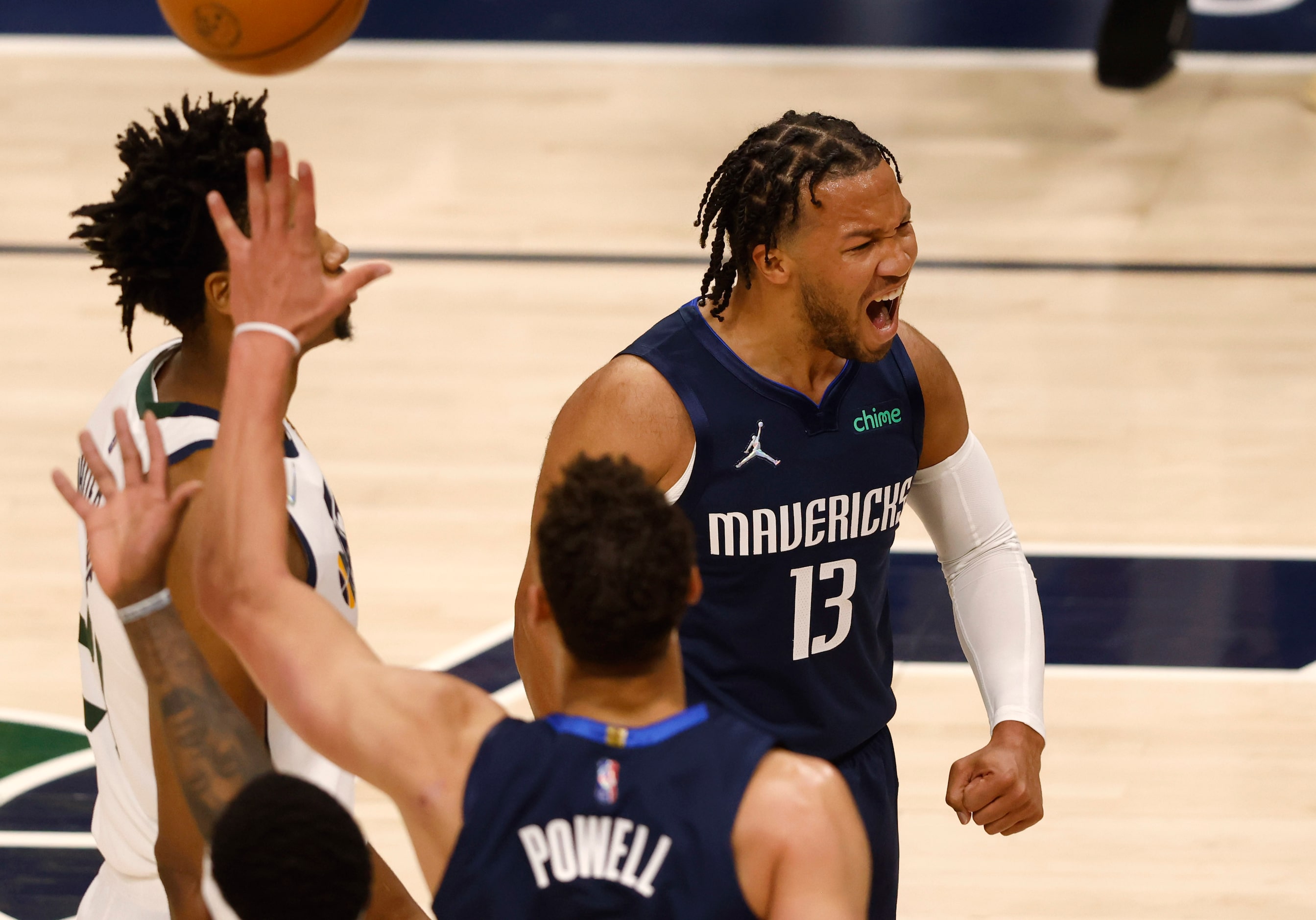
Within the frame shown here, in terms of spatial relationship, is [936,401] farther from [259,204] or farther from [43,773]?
[43,773]

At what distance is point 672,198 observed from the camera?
748cm

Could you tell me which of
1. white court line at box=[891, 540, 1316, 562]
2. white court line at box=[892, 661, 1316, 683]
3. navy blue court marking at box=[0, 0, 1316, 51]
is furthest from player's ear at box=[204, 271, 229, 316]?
navy blue court marking at box=[0, 0, 1316, 51]

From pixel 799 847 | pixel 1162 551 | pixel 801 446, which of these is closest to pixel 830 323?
pixel 801 446

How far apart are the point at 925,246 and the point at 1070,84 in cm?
205

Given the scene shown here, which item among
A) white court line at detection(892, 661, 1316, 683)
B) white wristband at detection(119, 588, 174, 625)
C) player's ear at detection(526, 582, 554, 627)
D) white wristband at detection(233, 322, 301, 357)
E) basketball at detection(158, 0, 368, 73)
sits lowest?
white court line at detection(892, 661, 1316, 683)

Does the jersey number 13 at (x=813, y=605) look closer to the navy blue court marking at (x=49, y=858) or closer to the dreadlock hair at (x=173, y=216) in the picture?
the dreadlock hair at (x=173, y=216)

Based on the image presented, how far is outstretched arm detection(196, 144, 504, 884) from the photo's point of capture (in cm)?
187

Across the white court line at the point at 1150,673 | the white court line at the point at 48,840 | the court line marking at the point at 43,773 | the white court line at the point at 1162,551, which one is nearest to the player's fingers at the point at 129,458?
the white court line at the point at 48,840

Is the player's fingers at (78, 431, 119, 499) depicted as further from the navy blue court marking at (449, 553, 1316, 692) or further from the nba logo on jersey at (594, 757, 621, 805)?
the navy blue court marking at (449, 553, 1316, 692)

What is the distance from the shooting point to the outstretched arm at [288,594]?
6.14ft

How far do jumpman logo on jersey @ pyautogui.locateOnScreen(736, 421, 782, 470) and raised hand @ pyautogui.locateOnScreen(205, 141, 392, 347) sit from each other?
95 centimetres

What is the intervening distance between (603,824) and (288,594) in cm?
47

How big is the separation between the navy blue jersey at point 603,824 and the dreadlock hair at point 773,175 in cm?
121

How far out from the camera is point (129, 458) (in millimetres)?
2105
